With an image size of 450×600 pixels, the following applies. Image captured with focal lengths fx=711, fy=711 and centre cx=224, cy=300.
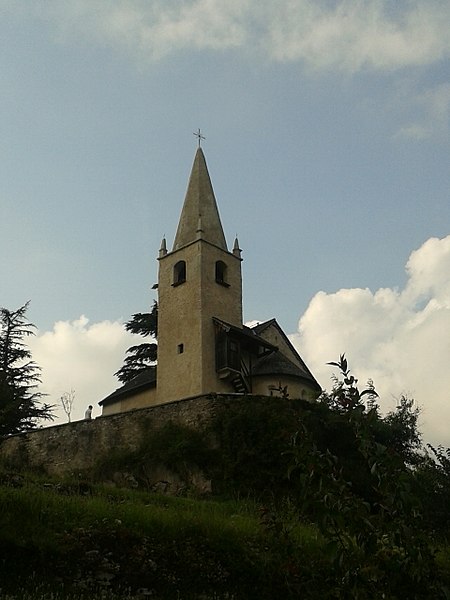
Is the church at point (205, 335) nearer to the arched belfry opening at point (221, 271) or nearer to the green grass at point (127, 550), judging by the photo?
the arched belfry opening at point (221, 271)

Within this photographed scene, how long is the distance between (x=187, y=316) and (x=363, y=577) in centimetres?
2432

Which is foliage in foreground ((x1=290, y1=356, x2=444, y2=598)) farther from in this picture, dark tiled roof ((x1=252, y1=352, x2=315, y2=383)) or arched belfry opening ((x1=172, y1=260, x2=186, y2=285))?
arched belfry opening ((x1=172, y1=260, x2=186, y2=285))

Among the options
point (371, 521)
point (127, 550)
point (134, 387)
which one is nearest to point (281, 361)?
point (134, 387)

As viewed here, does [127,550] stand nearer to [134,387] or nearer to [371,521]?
[371,521]

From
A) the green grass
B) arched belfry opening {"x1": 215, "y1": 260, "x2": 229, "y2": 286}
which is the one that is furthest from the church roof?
the green grass

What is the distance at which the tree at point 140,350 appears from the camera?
4303 centimetres

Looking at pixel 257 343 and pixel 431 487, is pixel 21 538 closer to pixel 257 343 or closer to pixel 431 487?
pixel 431 487

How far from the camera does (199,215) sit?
33719 mm

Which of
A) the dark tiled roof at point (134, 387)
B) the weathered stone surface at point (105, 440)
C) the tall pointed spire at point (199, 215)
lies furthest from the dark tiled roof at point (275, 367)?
the tall pointed spire at point (199, 215)

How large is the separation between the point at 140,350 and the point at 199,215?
42.3 feet

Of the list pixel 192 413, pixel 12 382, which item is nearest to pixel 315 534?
pixel 192 413

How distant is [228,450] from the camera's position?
22438mm

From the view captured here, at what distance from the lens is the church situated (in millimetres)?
29172

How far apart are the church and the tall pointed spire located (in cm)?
6
